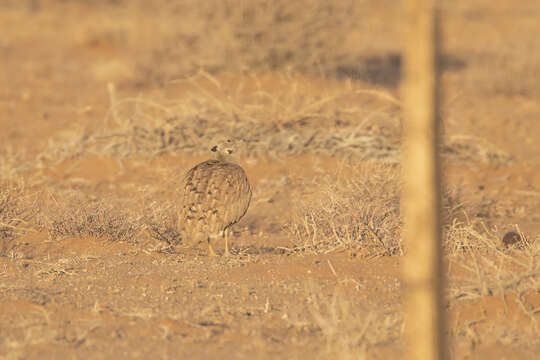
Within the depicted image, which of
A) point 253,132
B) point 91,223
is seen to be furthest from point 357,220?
point 253,132

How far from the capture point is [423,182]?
2.57 m

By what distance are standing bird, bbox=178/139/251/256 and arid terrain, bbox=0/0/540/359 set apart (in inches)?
9.7

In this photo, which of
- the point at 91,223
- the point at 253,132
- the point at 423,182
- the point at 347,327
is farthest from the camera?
the point at 253,132

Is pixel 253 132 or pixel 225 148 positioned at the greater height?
pixel 225 148

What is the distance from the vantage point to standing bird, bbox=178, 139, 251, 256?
6.08 m

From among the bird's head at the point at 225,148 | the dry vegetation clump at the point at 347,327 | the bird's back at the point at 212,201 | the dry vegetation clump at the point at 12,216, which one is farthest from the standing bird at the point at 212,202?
the dry vegetation clump at the point at 347,327

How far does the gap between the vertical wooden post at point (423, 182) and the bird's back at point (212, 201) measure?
3.52m

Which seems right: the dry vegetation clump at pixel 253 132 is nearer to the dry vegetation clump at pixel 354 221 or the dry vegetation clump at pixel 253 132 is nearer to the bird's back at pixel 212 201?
the dry vegetation clump at pixel 354 221

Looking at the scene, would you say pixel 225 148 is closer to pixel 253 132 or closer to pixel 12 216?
pixel 12 216

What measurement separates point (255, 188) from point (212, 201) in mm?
2624

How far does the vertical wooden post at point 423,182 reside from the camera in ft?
8.31

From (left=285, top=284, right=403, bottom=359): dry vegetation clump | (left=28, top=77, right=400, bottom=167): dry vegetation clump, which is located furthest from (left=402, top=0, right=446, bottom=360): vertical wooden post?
(left=28, top=77, right=400, bottom=167): dry vegetation clump

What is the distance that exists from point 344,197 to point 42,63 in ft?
36.2

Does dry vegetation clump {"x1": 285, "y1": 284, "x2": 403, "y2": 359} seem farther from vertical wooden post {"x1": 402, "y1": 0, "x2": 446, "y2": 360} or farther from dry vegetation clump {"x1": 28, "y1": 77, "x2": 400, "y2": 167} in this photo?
dry vegetation clump {"x1": 28, "y1": 77, "x2": 400, "y2": 167}
